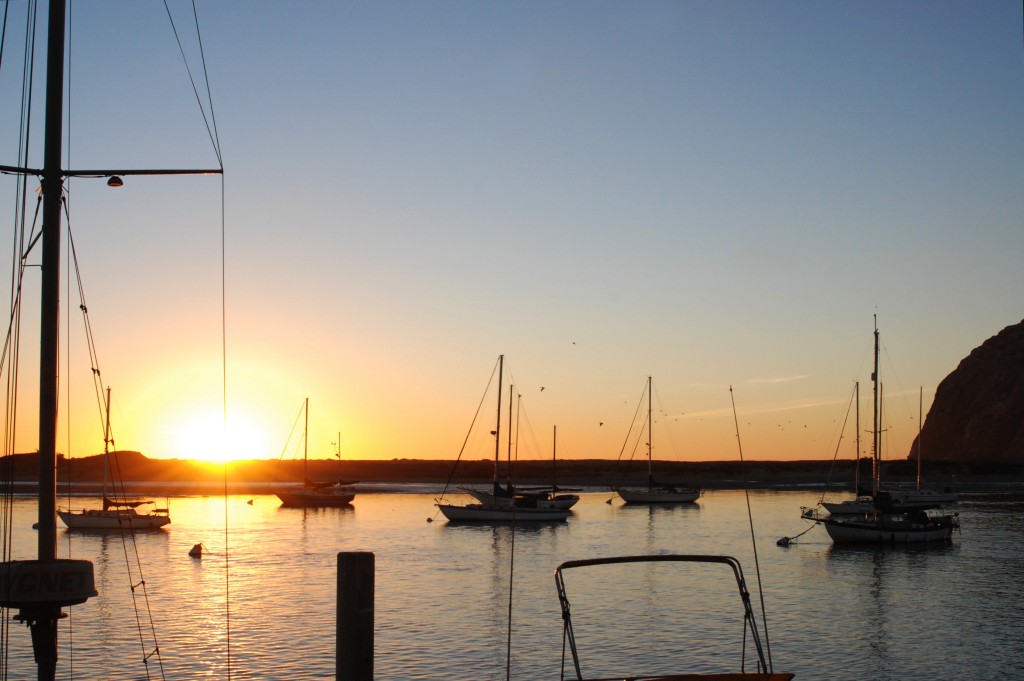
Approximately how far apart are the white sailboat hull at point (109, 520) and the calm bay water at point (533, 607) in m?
1.01

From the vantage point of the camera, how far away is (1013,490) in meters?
136

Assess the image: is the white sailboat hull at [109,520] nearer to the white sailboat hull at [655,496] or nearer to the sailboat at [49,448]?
the white sailboat hull at [655,496]

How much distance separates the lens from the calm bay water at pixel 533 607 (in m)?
26.5

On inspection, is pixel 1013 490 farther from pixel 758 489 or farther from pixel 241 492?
pixel 241 492

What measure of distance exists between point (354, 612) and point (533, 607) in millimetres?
26308

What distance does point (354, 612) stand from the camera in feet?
36.0

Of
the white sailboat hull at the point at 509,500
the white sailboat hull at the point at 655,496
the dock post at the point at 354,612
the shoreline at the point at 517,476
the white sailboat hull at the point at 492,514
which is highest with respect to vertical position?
the dock post at the point at 354,612

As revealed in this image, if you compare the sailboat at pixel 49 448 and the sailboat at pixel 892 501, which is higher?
the sailboat at pixel 49 448

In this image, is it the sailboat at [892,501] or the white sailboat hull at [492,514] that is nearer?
the sailboat at [892,501]

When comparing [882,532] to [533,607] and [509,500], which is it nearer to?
[509,500]

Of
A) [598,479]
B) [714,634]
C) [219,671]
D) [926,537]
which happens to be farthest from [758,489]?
[219,671]

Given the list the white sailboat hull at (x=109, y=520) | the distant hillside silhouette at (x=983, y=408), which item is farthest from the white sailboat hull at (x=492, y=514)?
the distant hillside silhouette at (x=983, y=408)

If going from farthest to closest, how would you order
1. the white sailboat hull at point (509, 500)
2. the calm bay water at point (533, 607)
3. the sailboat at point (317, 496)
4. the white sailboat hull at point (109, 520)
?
the sailboat at point (317, 496)
the white sailboat hull at point (509, 500)
the white sailboat hull at point (109, 520)
the calm bay water at point (533, 607)

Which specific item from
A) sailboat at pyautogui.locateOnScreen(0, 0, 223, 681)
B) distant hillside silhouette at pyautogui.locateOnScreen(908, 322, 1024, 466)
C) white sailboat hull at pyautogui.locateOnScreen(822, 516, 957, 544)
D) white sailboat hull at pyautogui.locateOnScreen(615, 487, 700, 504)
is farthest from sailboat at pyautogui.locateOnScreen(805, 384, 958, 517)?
distant hillside silhouette at pyautogui.locateOnScreen(908, 322, 1024, 466)
